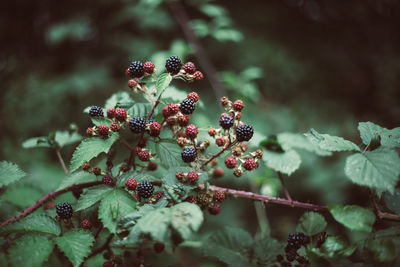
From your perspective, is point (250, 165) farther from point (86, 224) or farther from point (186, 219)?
point (86, 224)

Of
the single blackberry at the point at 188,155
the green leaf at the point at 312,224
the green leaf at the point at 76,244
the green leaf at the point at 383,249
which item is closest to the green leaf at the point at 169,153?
the single blackberry at the point at 188,155

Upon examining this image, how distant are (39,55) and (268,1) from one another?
4114mm

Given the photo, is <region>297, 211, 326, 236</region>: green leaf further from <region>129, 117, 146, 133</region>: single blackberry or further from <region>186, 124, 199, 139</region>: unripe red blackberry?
<region>129, 117, 146, 133</region>: single blackberry

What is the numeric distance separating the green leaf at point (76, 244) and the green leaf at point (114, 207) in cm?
11

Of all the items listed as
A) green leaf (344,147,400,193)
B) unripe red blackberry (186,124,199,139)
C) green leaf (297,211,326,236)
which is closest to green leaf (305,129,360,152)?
green leaf (344,147,400,193)

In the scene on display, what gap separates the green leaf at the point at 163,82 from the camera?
3.61 ft

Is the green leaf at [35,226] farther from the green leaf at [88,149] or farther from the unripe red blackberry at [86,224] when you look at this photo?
the green leaf at [88,149]

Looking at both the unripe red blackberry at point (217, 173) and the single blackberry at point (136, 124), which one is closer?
the single blackberry at point (136, 124)

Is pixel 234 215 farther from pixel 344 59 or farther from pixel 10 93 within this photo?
pixel 10 93

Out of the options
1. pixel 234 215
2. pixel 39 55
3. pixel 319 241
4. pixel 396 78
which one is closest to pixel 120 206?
pixel 319 241

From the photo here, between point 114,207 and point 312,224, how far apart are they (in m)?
0.89

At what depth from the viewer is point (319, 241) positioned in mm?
1173

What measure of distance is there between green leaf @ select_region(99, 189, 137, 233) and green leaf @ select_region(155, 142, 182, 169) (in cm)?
23

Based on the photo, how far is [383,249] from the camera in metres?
0.96
